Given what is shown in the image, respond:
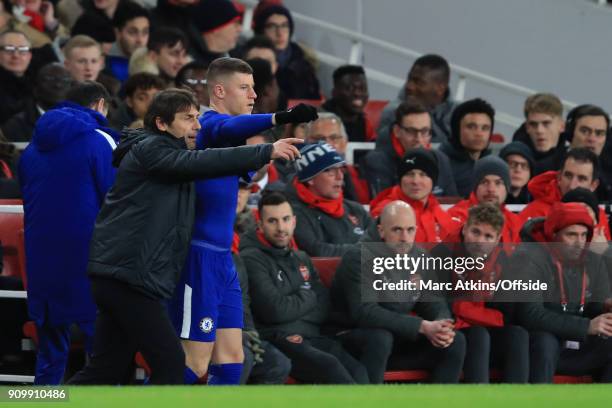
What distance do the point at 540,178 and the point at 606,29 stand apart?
13.6ft

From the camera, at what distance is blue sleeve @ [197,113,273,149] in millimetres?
7223

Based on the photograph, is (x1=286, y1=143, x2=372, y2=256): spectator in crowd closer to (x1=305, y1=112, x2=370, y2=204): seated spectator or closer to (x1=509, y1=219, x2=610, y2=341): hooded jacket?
(x1=305, y1=112, x2=370, y2=204): seated spectator

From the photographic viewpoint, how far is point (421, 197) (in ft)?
34.0

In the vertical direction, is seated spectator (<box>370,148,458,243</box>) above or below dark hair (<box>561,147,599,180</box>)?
below

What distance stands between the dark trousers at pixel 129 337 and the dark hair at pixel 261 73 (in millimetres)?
4627

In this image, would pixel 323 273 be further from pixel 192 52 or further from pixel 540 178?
pixel 192 52

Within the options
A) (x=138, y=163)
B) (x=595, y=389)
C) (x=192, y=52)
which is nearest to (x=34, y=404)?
(x=138, y=163)

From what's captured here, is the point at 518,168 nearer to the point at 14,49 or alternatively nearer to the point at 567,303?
the point at 567,303

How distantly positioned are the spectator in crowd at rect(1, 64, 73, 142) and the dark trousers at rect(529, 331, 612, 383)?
12.0ft

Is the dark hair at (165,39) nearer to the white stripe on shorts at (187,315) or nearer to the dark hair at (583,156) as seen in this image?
the dark hair at (583,156)

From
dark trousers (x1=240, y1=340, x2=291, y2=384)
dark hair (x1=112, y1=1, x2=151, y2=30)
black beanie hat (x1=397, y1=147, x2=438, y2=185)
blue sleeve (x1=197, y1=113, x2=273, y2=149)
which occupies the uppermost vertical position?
dark hair (x1=112, y1=1, x2=151, y2=30)

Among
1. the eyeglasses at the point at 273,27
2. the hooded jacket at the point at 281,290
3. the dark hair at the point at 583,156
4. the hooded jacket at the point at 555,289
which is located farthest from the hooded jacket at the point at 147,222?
the eyeglasses at the point at 273,27

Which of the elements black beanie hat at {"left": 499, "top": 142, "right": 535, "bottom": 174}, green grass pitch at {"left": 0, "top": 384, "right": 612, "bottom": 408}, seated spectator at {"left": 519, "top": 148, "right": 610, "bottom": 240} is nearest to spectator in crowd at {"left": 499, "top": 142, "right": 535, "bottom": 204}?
black beanie hat at {"left": 499, "top": 142, "right": 535, "bottom": 174}

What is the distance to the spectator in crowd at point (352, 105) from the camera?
12719mm
